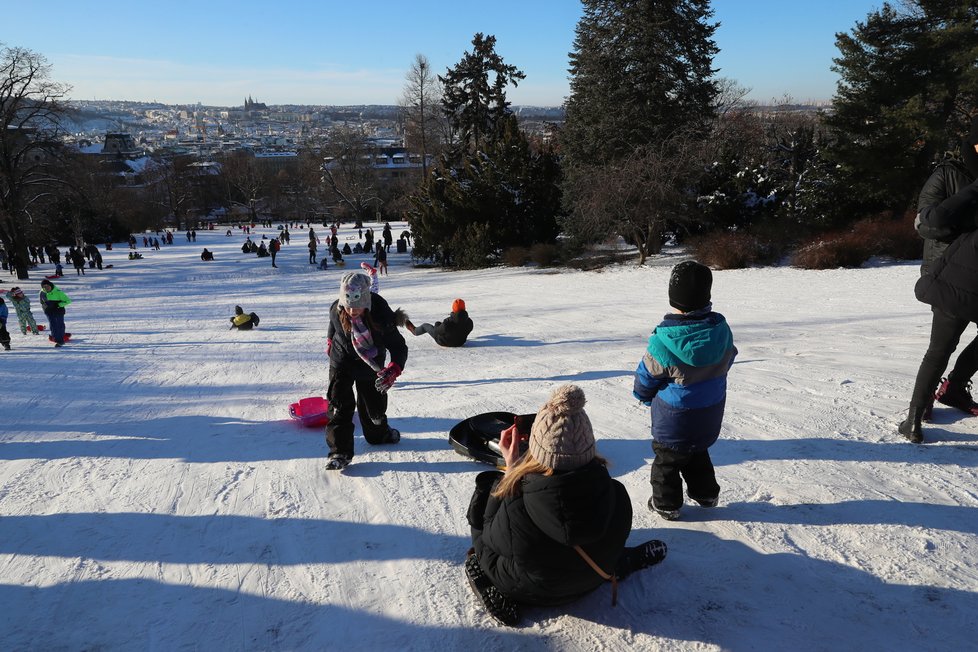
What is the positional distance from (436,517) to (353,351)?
1447mm

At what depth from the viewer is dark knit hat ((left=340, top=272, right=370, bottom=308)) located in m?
4.25

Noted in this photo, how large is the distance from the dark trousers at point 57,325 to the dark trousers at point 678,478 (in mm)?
12812

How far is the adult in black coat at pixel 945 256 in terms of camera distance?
3422 mm

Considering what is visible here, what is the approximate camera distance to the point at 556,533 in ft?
7.52

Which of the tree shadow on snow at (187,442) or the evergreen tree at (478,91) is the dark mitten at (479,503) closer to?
the tree shadow on snow at (187,442)

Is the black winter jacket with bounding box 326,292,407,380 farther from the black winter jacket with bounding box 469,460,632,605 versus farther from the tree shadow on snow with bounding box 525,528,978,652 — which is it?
the tree shadow on snow with bounding box 525,528,978,652

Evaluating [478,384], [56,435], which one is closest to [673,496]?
[478,384]

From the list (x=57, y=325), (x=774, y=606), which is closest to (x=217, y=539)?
(x=774, y=606)

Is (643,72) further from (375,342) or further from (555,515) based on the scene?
(555,515)

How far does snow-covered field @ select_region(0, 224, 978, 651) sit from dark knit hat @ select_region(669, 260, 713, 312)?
4.39 feet

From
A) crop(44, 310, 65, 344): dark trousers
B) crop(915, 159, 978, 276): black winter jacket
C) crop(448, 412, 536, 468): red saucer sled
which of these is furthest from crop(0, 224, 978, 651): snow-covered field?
crop(44, 310, 65, 344): dark trousers

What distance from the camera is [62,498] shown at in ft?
14.1

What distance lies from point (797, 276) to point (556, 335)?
857cm

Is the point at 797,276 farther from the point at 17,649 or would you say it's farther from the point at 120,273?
the point at 120,273
